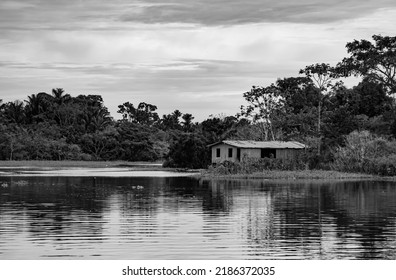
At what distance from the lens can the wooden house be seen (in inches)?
2496

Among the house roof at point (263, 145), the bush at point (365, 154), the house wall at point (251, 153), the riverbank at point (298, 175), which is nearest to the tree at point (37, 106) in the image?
the house wall at point (251, 153)

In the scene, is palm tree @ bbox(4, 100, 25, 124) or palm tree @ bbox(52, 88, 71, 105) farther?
palm tree @ bbox(52, 88, 71, 105)

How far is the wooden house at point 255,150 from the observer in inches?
2496

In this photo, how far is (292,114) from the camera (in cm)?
7844

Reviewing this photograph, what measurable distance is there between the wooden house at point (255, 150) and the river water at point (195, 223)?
22581mm

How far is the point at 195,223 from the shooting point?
23938 mm

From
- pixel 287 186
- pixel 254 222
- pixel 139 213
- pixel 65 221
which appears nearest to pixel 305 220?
pixel 254 222

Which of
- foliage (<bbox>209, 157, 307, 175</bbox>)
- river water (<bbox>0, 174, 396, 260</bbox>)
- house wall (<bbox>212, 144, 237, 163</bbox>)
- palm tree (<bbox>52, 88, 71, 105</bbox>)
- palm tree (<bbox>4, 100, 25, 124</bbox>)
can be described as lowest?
river water (<bbox>0, 174, 396, 260</bbox>)

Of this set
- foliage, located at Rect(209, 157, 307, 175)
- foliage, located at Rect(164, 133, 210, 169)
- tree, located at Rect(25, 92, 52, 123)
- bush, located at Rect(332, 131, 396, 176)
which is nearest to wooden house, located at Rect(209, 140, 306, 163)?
foliage, located at Rect(209, 157, 307, 175)

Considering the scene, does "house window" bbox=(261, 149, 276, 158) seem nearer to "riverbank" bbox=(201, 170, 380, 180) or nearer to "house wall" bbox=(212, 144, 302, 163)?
"house wall" bbox=(212, 144, 302, 163)

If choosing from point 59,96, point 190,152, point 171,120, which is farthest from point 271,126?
point 171,120

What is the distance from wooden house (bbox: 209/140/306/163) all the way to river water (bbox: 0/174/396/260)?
22581 mm
